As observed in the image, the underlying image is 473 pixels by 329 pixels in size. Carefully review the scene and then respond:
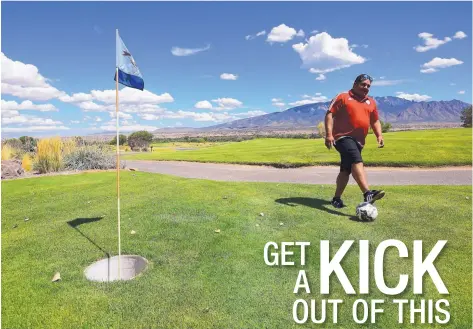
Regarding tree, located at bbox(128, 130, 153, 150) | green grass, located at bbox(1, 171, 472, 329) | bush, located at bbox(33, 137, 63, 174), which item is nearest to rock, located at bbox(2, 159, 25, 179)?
bush, located at bbox(33, 137, 63, 174)

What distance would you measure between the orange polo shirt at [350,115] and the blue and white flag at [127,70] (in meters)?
4.12

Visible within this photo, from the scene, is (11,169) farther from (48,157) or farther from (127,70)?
(127,70)

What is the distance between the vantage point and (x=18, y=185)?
495 inches

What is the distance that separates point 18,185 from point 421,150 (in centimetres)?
2283

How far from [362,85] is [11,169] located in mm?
17281

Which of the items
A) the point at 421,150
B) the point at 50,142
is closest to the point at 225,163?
the point at 50,142

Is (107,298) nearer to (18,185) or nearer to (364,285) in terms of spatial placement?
(364,285)

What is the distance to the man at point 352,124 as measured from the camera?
286 inches

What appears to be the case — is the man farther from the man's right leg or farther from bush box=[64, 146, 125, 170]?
bush box=[64, 146, 125, 170]

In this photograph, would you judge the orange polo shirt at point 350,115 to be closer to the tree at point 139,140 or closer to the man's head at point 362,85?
the man's head at point 362,85

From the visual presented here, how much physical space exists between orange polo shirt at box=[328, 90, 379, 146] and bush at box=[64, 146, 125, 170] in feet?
54.3

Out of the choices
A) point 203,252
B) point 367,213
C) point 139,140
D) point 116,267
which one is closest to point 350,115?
point 367,213

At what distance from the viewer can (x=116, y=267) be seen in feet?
17.1

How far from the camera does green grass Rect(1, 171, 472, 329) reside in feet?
12.3
